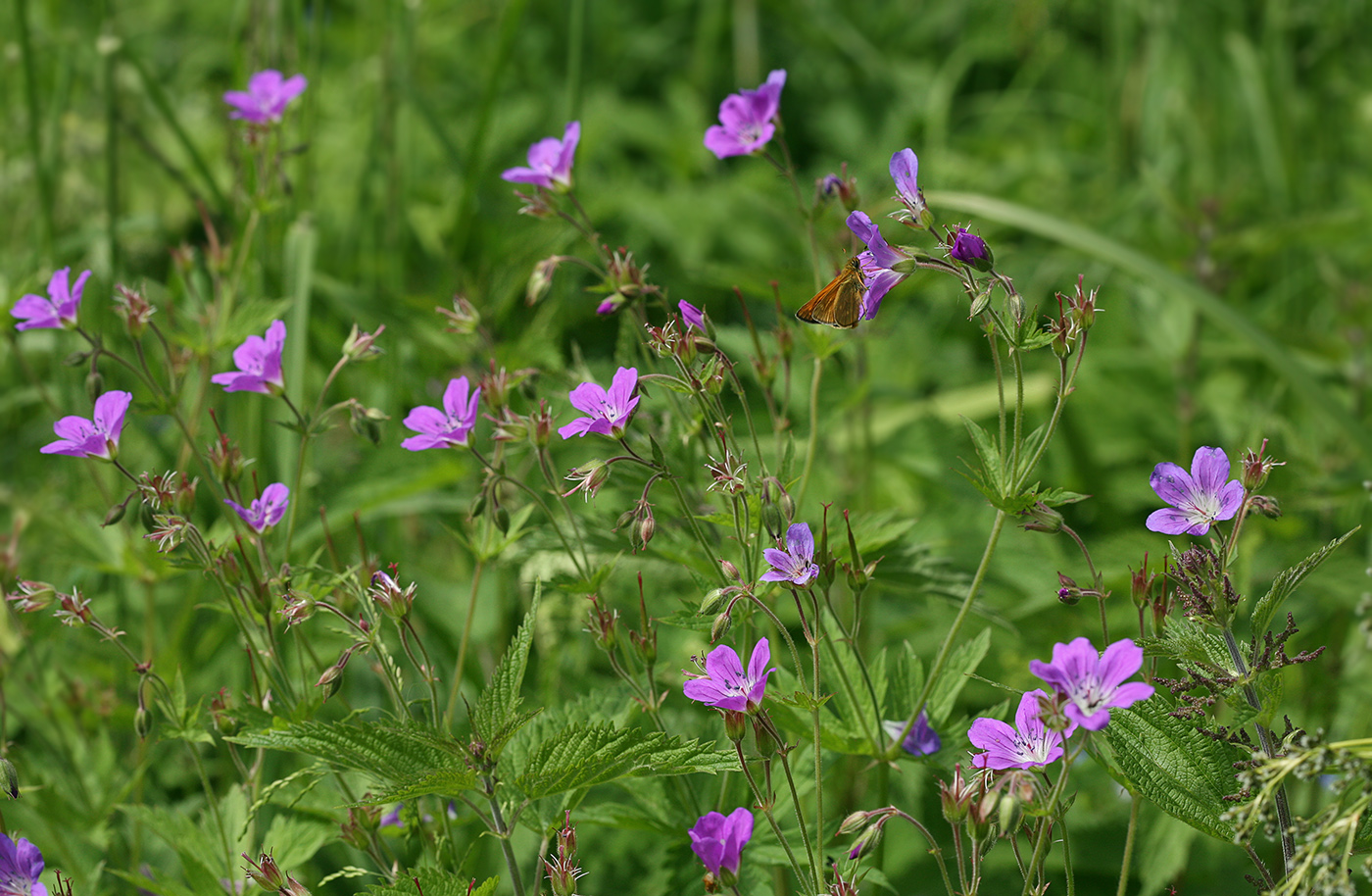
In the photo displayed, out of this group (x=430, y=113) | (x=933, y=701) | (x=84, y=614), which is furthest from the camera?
(x=430, y=113)

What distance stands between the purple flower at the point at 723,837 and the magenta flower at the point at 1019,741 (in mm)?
302

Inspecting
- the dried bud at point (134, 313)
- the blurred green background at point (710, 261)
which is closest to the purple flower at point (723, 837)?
the blurred green background at point (710, 261)

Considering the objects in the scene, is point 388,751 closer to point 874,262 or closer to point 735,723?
point 735,723

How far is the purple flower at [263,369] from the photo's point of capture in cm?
168

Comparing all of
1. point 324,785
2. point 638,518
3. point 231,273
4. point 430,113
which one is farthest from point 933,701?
point 430,113

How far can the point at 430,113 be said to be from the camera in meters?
3.22

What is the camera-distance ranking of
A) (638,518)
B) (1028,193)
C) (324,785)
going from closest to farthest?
(638,518) < (324,785) < (1028,193)

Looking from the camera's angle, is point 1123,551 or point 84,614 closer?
point 84,614

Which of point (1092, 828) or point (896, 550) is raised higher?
point (896, 550)

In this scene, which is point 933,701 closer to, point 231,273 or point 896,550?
point 896,550

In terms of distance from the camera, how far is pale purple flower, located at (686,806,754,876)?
1.40 meters

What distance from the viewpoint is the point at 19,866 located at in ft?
4.69

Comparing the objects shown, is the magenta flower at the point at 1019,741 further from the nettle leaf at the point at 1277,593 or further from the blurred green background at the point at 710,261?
the blurred green background at the point at 710,261

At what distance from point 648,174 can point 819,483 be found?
2.90 m
